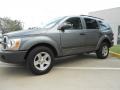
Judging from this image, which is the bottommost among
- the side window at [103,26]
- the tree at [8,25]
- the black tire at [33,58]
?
the black tire at [33,58]

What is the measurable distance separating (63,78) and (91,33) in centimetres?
251

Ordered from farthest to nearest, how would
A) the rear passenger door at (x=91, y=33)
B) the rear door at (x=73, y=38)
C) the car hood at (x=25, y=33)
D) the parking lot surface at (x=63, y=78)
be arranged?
the rear passenger door at (x=91, y=33)
the rear door at (x=73, y=38)
the car hood at (x=25, y=33)
the parking lot surface at (x=63, y=78)

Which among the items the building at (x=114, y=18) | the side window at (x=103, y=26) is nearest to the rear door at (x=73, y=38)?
the side window at (x=103, y=26)

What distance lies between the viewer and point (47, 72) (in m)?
5.24

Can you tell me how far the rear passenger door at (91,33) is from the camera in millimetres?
6475

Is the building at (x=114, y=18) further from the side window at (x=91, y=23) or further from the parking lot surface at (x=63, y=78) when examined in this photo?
the parking lot surface at (x=63, y=78)

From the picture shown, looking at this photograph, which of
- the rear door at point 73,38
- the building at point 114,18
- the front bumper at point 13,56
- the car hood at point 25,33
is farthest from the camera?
the building at point 114,18

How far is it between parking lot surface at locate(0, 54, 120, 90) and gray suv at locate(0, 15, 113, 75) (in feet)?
1.35

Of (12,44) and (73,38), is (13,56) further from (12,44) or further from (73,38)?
(73,38)

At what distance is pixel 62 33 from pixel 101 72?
171 centimetres

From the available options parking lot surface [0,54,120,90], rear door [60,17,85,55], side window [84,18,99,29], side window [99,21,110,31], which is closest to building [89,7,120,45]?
side window [99,21,110,31]

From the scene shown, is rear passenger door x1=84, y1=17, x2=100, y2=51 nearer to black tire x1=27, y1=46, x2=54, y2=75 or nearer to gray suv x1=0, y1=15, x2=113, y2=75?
gray suv x1=0, y1=15, x2=113, y2=75

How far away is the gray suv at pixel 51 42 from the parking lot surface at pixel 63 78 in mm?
412

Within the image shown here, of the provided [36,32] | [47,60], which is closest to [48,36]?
[36,32]
